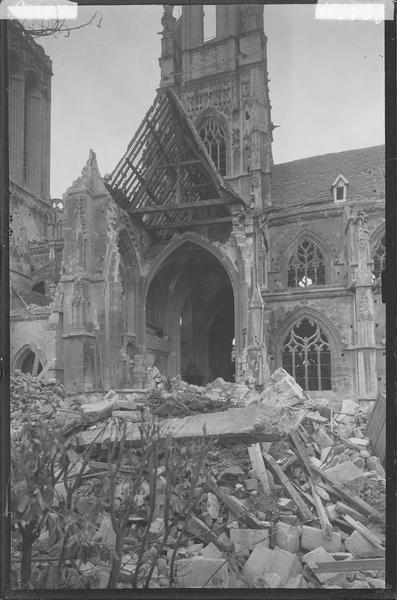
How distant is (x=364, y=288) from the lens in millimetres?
13938

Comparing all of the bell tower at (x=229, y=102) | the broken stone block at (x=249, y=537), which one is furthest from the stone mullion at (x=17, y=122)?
the bell tower at (x=229, y=102)

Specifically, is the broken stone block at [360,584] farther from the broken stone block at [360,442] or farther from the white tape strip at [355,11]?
the white tape strip at [355,11]

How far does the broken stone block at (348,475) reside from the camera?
5.52 meters

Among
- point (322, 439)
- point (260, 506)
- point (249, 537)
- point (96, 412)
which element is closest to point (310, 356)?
point (322, 439)

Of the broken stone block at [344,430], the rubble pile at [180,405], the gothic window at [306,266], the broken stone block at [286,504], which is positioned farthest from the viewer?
the gothic window at [306,266]

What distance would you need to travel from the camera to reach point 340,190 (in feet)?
62.1

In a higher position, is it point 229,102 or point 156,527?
point 229,102

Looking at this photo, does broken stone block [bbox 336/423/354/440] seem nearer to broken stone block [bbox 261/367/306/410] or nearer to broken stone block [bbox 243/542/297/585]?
broken stone block [bbox 261/367/306/410]

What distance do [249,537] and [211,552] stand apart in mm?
362

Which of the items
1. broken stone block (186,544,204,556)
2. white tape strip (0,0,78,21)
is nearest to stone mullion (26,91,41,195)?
white tape strip (0,0,78,21)

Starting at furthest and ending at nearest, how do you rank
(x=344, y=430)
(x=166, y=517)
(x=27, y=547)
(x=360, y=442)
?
(x=344, y=430), (x=360, y=442), (x=166, y=517), (x=27, y=547)

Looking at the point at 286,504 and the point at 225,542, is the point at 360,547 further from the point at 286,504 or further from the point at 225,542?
the point at 225,542

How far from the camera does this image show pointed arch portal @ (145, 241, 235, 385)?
57.3 feet

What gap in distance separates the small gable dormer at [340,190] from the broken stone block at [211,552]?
1515 centimetres
